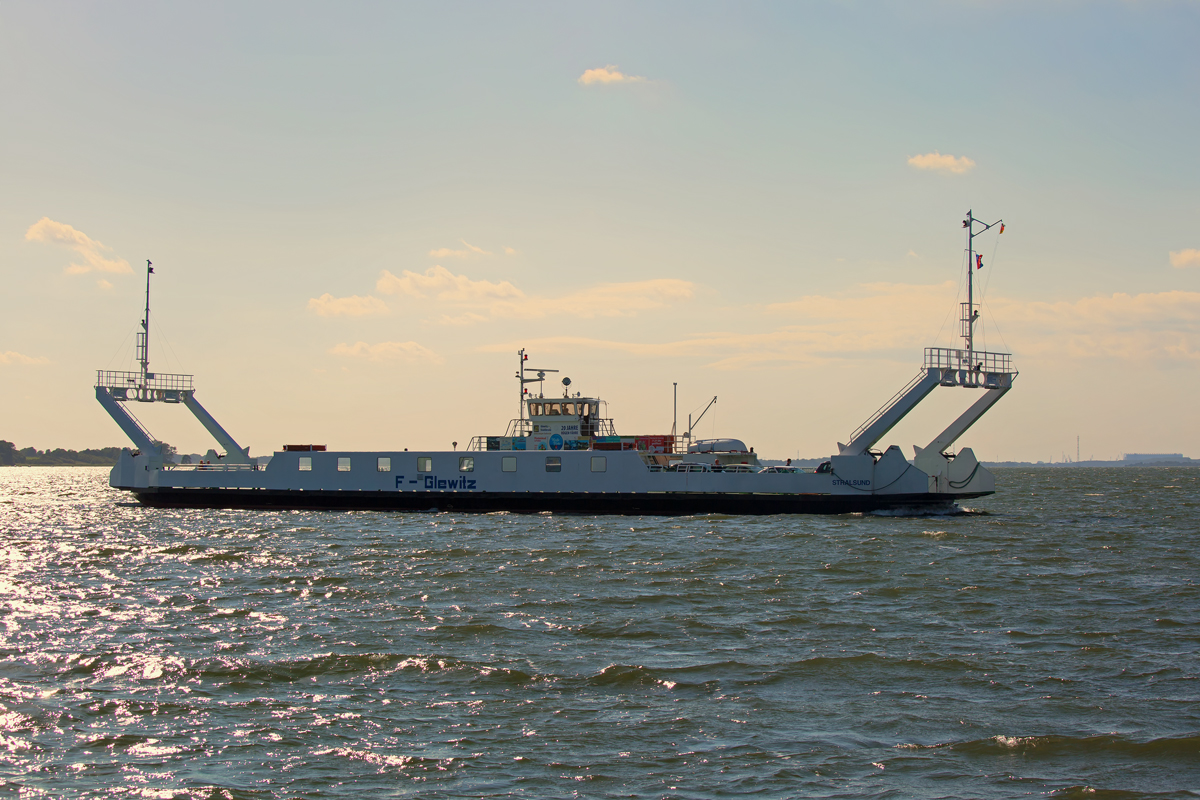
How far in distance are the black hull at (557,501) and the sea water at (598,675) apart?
1015 centimetres

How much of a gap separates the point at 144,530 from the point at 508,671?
85.0 ft

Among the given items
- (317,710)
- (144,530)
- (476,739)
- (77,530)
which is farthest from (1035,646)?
(77,530)

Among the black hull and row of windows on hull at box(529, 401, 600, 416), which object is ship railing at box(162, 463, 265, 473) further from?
row of windows on hull at box(529, 401, 600, 416)

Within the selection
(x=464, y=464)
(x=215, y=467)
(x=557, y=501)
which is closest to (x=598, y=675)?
(x=557, y=501)

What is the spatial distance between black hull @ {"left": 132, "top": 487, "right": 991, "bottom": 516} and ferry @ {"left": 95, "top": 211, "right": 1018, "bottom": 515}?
54 mm

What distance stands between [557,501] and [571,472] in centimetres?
133

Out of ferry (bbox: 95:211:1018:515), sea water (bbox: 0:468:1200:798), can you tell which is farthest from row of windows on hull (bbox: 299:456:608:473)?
sea water (bbox: 0:468:1200:798)

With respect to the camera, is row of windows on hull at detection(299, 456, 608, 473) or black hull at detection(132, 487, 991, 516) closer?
black hull at detection(132, 487, 991, 516)

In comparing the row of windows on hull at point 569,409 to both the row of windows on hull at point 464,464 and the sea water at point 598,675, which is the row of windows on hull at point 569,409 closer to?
the row of windows on hull at point 464,464

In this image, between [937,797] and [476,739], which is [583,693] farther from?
[937,797]

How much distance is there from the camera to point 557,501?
36906mm

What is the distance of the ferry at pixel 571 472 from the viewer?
35.1 m

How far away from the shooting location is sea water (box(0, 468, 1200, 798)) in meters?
8.83

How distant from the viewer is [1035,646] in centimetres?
1411
